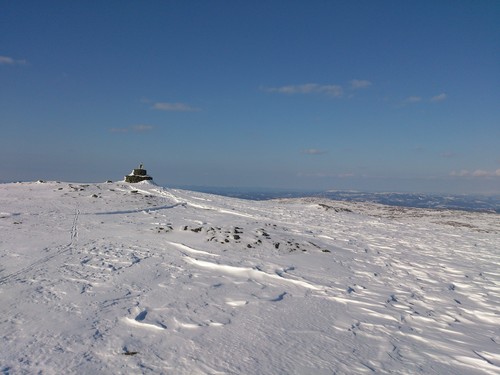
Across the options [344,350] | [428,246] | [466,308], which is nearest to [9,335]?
[344,350]

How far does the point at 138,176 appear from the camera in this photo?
28.4 m

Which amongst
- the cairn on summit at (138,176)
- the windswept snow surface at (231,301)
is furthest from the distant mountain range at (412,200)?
the windswept snow surface at (231,301)

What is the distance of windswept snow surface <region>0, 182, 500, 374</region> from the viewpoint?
14.6 feet

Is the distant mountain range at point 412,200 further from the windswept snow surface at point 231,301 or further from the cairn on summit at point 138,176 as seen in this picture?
the windswept snow surface at point 231,301

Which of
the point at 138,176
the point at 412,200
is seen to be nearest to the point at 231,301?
the point at 138,176

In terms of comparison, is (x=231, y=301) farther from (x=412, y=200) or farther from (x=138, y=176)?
(x=412, y=200)

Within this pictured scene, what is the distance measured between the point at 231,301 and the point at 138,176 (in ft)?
78.0

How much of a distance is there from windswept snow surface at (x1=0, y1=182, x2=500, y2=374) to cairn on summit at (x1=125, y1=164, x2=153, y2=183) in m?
14.0

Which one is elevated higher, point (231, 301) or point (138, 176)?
point (138, 176)

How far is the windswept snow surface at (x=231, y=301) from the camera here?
445cm

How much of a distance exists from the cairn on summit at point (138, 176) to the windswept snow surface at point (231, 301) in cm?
1402

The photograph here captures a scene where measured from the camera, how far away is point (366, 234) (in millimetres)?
16203

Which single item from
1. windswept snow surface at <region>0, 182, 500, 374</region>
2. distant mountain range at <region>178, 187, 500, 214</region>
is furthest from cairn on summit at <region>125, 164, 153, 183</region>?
distant mountain range at <region>178, 187, 500, 214</region>

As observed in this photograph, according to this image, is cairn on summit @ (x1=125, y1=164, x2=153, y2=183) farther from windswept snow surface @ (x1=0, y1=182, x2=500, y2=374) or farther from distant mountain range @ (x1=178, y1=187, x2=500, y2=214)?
distant mountain range @ (x1=178, y1=187, x2=500, y2=214)
